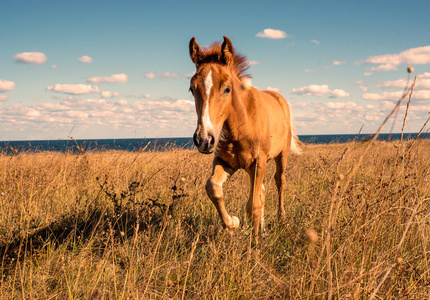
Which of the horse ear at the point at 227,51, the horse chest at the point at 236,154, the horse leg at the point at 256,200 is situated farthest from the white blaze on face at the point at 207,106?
the horse leg at the point at 256,200

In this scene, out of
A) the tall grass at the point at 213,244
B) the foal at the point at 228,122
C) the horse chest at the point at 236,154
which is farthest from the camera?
the horse chest at the point at 236,154

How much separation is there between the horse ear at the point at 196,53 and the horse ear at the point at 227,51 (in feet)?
0.94

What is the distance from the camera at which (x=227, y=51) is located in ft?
11.7

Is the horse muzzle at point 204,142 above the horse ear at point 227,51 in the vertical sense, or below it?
below

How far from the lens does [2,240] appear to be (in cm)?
334

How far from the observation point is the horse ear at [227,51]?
3.53m

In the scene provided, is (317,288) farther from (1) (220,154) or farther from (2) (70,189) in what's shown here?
(2) (70,189)

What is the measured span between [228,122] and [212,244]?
1.47 m

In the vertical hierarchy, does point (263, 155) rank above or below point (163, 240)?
above

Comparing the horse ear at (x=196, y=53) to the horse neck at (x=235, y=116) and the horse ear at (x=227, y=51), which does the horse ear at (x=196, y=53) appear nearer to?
the horse ear at (x=227, y=51)

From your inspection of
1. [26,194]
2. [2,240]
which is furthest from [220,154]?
[26,194]

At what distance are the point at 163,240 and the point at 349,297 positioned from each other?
6.78 feet

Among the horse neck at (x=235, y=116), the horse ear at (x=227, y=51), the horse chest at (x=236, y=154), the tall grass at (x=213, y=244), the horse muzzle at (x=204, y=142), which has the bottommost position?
the tall grass at (x=213, y=244)

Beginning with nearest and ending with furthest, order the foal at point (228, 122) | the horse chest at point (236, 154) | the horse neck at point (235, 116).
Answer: the foal at point (228, 122), the horse neck at point (235, 116), the horse chest at point (236, 154)
